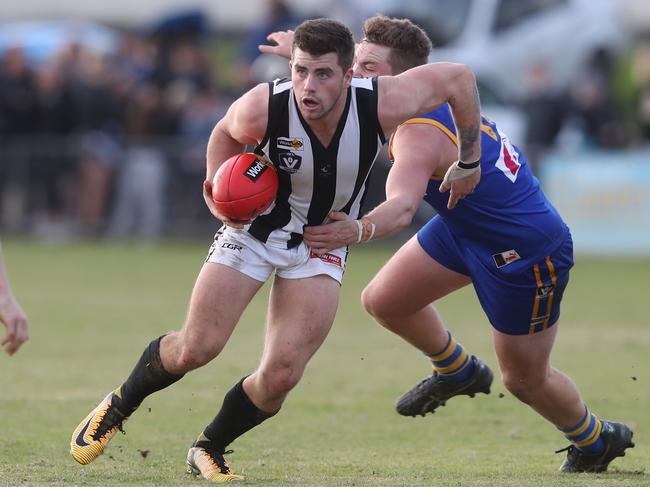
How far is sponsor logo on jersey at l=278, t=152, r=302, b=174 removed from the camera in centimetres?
616

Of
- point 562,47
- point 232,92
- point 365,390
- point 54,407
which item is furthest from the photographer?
point 562,47

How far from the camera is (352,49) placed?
6.10 meters

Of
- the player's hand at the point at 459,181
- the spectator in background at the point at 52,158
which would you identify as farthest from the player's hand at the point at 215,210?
the spectator in background at the point at 52,158

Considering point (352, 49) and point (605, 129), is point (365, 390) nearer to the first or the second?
point (352, 49)

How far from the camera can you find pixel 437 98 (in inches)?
246

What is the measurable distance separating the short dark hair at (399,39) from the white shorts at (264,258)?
1.12 meters

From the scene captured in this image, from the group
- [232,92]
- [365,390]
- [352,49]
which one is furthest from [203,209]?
[352,49]

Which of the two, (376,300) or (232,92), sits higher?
(376,300)

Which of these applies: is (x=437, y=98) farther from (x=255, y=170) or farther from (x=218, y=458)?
(x=218, y=458)

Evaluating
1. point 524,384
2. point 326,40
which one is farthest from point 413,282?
point 326,40

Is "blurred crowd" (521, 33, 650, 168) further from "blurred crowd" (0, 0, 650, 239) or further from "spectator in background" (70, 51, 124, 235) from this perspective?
"spectator in background" (70, 51, 124, 235)

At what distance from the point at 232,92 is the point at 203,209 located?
2.43 meters

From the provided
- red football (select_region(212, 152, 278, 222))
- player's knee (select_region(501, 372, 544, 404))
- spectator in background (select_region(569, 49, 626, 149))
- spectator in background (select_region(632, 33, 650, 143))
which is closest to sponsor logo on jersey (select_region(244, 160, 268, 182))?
red football (select_region(212, 152, 278, 222))

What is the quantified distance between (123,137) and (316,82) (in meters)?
13.6
